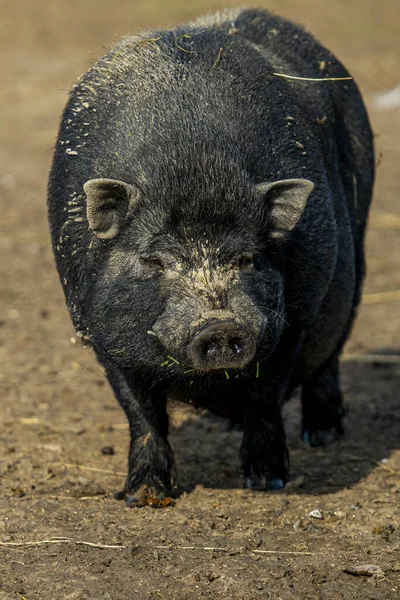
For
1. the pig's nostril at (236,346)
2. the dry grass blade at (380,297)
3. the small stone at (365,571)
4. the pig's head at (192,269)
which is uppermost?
the pig's head at (192,269)

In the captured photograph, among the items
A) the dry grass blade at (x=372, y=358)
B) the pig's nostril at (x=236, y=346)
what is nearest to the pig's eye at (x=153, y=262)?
the pig's nostril at (x=236, y=346)

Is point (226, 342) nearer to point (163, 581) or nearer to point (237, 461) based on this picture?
point (163, 581)

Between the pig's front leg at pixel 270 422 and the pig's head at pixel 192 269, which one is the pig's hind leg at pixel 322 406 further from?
the pig's head at pixel 192 269

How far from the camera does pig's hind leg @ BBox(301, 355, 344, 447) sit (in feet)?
23.3

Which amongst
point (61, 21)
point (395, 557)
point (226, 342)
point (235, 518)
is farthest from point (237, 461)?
point (61, 21)

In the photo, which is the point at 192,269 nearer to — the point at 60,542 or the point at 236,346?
the point at 236,346

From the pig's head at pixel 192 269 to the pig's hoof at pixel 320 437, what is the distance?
2160mm

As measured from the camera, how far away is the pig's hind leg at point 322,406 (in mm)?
7109

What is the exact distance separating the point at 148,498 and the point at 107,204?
1.72 meters

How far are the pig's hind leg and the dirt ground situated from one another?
0.44 feet

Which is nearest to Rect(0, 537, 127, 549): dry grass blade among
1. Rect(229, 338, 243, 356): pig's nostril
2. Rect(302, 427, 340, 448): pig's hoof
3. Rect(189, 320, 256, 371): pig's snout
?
Rect(189, 320, 256, 371): pig's snout

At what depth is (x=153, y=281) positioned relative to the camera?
4.92 m

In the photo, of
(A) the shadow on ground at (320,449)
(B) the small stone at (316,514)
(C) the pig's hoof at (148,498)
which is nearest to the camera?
(B) the small stone at (316,514)

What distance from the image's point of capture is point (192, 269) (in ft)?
15.8
